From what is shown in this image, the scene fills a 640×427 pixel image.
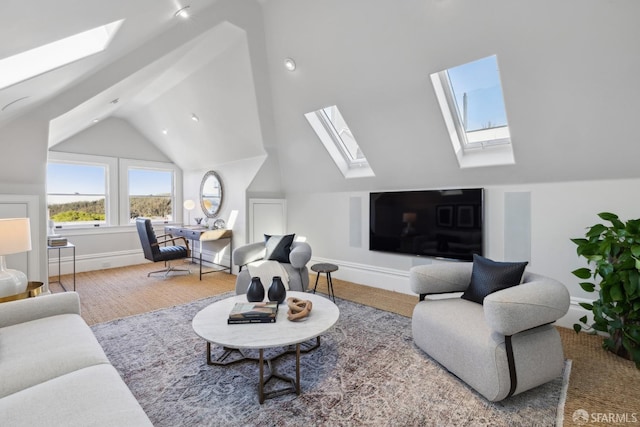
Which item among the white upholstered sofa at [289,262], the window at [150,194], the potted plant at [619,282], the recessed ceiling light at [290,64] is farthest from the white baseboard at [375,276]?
the window at [150,194]

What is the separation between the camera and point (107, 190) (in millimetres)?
5613

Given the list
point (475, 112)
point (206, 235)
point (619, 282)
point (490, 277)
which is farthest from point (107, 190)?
point (619, 282)

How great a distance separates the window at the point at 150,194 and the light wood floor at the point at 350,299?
1.11 meters

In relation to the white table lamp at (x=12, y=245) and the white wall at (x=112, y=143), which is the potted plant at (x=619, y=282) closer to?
the white table lamp at (x=12, y=245)

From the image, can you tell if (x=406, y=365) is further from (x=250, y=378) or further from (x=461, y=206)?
(x=461, y=206)

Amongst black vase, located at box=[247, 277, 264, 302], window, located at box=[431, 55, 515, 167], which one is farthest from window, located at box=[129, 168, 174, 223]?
window, located at box=[431, 55, 515, 167]

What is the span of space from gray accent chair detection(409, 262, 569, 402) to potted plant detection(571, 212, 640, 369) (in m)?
0.67

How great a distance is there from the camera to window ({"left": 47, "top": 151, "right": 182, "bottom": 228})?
5.16 metres

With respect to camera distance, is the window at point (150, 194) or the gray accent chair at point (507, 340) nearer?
the gray accent chair at point (507, 340)

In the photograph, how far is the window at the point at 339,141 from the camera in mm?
4098

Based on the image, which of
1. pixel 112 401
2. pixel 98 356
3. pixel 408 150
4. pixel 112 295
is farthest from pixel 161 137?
pixel 112 401

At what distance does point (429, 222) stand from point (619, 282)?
177cm

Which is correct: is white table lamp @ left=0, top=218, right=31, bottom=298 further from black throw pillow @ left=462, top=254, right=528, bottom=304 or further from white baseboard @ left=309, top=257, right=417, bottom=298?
white baseboard @ left=309, top=257, right=417, bottom=298

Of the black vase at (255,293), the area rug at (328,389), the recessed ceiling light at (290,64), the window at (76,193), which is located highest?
the recessed ceiling light at (290,64)
